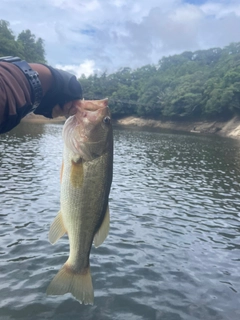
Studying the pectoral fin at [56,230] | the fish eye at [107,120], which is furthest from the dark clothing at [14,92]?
the pectoral fin at [56,230]

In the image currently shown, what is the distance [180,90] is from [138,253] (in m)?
95.2

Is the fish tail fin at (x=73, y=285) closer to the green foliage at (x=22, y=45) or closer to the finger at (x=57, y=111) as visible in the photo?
the finger at (x=57, y=111)

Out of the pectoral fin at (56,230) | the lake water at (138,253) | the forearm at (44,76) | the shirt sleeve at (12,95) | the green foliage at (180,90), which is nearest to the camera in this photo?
the shirt sleeve at (12,95)

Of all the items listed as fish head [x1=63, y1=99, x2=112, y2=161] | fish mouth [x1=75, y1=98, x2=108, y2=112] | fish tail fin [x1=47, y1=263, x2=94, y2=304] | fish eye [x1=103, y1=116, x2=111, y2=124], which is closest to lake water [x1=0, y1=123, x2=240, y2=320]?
fish tail fin [x1=47, y1=263, x2=94, y2=304]

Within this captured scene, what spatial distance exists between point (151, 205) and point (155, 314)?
8.76 metres

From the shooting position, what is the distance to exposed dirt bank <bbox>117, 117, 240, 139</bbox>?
79.4 metres

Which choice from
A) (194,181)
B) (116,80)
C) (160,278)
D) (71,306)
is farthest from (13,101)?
(116,80)

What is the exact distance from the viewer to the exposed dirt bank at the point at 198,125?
79.4 m

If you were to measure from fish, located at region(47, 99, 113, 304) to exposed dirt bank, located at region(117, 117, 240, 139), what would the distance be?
70957mm

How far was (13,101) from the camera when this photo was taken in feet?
8.10

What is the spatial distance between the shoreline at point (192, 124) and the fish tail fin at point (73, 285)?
63282mm

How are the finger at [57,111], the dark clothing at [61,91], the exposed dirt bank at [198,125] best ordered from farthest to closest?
the exposed dirt bank at [198,125] → the finger at [57,111] → the dark clothing at [61,91]

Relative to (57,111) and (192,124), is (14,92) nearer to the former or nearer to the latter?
(57,111)

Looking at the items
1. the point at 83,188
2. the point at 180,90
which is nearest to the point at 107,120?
the point at 83,188
